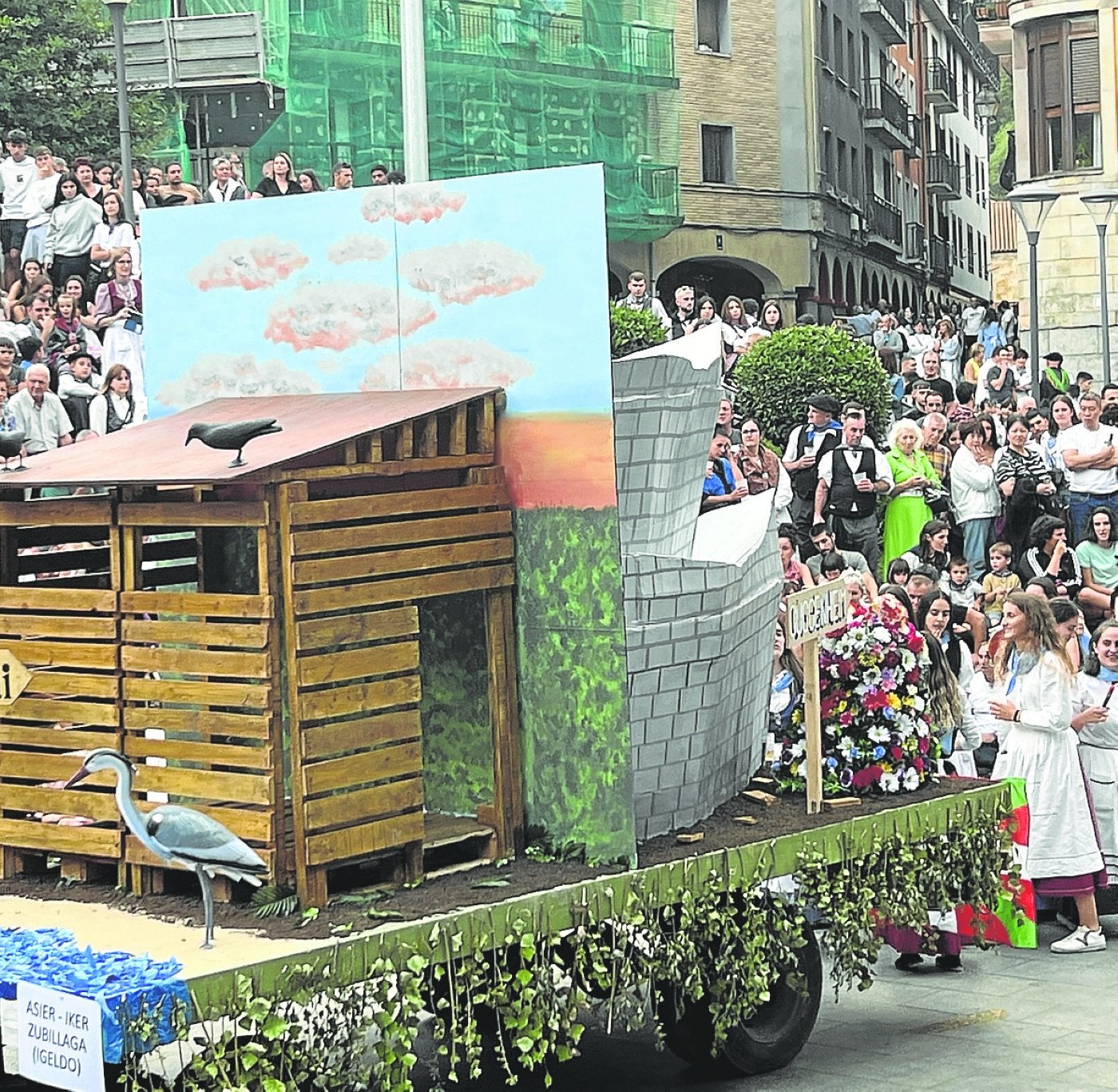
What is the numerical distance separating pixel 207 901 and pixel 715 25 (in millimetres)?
42977

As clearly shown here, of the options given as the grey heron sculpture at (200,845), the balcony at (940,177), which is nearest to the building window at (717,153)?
the balcony at (940,177)

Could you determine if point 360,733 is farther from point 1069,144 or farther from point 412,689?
point 1069,144

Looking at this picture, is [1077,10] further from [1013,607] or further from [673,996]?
[673,996]

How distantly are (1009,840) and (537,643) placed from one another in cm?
264

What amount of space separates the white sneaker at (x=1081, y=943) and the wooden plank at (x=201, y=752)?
4.85m

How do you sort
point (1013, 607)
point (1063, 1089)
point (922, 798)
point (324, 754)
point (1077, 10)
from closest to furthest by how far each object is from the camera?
point (324, 754) → point (1063, 1089) → point (922, 798) → point (1013, 607) → point (1077, 10)

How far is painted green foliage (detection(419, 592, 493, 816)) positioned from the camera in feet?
26.5

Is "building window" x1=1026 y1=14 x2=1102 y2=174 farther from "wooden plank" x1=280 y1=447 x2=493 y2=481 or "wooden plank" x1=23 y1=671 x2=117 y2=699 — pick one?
"wooden plank" x1=23 y1=671 x2=117 y2=699

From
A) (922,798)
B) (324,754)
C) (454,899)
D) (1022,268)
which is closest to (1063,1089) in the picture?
(922,798)

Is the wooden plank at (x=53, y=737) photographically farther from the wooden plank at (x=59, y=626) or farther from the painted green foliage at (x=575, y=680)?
the painted green foliage at (x=575, y=680)

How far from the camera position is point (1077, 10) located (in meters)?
37.8

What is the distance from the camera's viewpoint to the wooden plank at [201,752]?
22.2ft

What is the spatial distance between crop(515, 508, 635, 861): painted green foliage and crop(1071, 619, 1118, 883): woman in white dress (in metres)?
3.99

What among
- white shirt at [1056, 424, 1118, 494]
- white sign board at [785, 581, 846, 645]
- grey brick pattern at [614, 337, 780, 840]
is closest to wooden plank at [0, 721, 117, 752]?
grey brick pattern at [614, 337, 780, 840]
